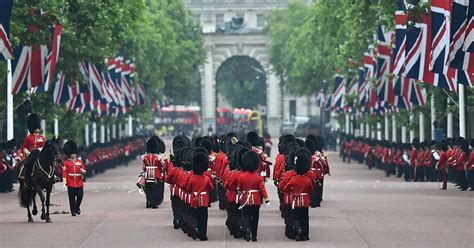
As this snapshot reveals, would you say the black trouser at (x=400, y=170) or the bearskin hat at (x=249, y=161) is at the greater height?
the bearskin hat at (x=249, y=161)

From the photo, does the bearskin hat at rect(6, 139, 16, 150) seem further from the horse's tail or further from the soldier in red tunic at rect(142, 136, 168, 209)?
the horse's tail

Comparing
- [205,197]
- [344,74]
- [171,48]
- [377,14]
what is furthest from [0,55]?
[171,48]

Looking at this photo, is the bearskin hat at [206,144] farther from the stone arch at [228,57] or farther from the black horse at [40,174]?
the stone arch at [228,57]

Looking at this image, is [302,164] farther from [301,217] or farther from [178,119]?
[178,119]

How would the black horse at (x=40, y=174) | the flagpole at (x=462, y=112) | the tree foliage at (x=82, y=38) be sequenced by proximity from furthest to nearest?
the flagpole at (x=462, y=112) → the tree foliage at (x=82, y=38) → the black horse at (x=40, y=174)

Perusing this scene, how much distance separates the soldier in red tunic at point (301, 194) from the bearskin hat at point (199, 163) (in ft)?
5.05

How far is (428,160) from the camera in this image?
57.1 metres

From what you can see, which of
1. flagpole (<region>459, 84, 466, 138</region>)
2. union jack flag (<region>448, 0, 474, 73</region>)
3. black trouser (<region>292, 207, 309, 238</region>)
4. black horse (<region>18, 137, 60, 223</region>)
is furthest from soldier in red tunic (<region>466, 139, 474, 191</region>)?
black trouser (<region>292, 207, 309, 238</region>)

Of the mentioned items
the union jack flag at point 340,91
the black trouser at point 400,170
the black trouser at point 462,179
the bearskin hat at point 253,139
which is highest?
the union jack flag at point 340,91

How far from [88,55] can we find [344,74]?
91.4 feet

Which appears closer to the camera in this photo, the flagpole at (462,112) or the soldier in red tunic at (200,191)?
the soldier in red tunic at (200,191)

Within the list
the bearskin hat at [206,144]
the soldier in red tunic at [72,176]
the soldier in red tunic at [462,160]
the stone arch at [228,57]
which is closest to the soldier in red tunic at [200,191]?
the soldier in red tunic at [72,176]

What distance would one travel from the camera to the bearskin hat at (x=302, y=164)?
28.8 meters

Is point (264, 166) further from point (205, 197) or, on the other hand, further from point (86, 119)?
point (86, 119)
